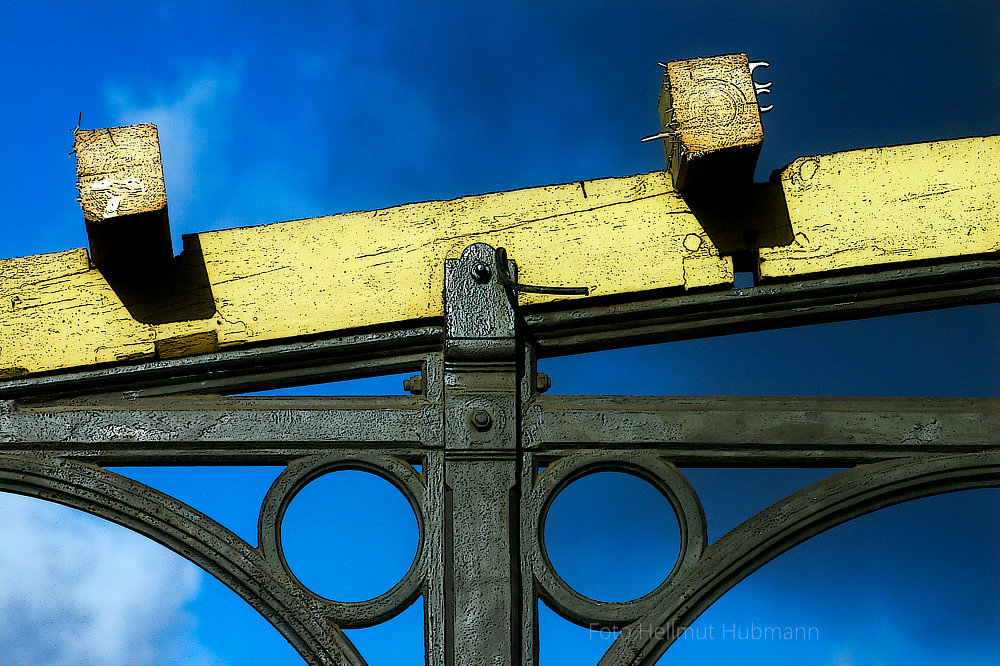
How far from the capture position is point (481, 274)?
2676 millimetres

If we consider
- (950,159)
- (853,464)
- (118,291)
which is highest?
(950,159)

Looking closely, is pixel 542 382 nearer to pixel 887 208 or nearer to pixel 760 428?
pixel 760 428

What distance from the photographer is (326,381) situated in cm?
270

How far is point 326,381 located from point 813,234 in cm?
111

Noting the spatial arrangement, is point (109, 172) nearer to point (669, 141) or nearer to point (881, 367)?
point (669, 141)

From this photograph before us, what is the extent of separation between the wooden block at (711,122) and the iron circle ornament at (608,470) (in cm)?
62

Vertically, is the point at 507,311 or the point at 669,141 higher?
the point at 669,141

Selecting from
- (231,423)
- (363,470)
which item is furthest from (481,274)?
(231,423)

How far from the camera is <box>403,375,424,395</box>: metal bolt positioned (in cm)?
268

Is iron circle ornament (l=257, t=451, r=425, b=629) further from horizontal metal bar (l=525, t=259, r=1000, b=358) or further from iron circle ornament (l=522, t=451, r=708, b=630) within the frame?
horizontal metal bar (l=525, t=259, r=1000, b=358)

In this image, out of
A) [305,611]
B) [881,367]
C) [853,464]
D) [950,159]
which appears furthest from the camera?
[881,367]

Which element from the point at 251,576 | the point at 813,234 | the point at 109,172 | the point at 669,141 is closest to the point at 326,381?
the point at 251,576

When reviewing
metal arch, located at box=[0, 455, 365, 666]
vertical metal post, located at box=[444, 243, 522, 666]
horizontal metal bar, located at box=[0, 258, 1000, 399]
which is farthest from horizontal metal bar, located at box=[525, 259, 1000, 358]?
metal arch, located at box=[0, 455, 365, 666]

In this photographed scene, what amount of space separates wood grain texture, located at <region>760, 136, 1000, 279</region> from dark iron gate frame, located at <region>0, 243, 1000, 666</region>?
49mm
